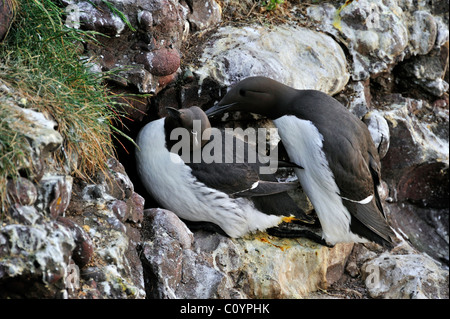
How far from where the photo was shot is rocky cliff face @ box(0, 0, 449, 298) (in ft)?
10.1

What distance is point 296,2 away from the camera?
5855 mm

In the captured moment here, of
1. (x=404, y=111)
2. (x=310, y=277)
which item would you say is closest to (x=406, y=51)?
(x=404, y=111)

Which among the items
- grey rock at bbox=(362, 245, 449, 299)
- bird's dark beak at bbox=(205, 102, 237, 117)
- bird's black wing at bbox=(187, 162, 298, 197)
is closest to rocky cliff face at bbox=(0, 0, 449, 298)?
grey rock at bbox=(362, 245, 449, 299)

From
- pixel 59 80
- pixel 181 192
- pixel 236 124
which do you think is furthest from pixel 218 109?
pixel 59 80

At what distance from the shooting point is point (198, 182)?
4.21 metres

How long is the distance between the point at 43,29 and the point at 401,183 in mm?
3606

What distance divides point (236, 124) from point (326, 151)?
85 centimetres

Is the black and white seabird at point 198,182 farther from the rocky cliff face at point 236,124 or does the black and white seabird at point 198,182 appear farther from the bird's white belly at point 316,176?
the bird's white belly at point 316,176

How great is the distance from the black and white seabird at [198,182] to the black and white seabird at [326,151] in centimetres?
32

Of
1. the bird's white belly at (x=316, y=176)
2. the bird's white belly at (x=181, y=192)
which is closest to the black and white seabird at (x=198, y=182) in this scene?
the bird's white belly at (x=181, y=192)

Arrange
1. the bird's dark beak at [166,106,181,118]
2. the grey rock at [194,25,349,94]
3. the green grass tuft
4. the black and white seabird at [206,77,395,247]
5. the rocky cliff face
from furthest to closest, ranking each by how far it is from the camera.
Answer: the grey rock at [194,25,349,94], the black and white seabird at [206,77,395,247], the bird's dark beak at [166,106,181,118], the green grass tuft, the rocky cliff face

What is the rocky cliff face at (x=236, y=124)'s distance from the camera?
3084 mm

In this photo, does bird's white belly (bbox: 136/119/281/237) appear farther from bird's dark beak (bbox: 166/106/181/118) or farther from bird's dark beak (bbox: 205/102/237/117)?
bird's dark beak (bbox: 205/102/237/117)
